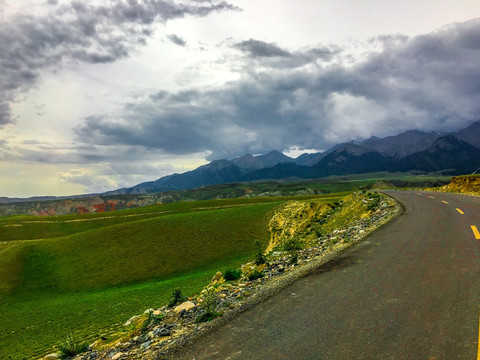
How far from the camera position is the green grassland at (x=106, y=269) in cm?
2528

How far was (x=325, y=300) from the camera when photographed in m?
9.16

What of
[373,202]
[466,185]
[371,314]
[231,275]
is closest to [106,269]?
[231,275]

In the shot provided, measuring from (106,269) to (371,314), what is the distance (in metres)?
50.5

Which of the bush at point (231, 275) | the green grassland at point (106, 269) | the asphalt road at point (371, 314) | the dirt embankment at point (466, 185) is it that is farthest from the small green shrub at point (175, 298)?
the dirt embankment at point (466, 185)

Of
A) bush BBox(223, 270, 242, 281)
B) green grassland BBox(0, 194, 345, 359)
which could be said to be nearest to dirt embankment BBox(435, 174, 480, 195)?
green grassland BBox(0, 194, 345, 359)

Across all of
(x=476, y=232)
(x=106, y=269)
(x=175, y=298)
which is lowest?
(x=106, y=269)

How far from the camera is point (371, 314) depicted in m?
7.88

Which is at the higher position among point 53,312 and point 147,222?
point 147,222

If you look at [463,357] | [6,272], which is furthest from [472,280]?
[6,272]

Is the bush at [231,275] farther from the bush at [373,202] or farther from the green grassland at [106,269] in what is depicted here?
the bush at [373,202]

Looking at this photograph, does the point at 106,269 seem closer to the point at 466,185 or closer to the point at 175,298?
the point at 175,298

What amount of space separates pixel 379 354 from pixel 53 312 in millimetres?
37189

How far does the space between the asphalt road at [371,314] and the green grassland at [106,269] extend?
17260 millimetres

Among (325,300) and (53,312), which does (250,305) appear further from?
(53,312)
